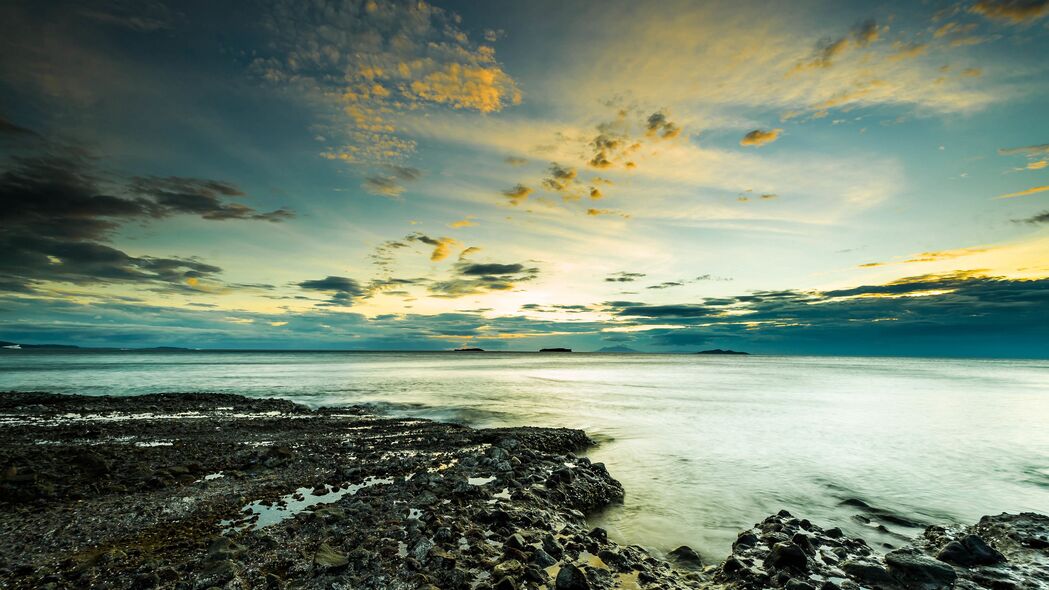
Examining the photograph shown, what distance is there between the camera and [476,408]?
30.2m

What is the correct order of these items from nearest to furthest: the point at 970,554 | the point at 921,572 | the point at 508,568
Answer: the point at 508,568
the point at 921,572
the point at 970,554

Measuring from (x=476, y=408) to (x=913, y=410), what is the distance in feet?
102

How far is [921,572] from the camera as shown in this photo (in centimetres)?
670

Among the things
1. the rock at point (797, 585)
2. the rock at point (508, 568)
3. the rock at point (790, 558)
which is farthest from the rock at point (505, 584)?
the rock at point (790, 558)

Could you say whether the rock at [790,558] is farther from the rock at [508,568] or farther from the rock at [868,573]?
the rock at [508,568]

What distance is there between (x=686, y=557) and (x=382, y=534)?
531 cm

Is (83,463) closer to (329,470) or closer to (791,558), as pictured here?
(329,470)

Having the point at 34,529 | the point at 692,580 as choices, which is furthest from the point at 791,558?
the point at 34,529

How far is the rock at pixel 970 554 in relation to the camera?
7184 mm

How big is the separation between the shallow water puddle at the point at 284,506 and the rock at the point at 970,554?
1075cm

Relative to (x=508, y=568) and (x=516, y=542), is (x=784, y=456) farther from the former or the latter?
(x=508, y=568)

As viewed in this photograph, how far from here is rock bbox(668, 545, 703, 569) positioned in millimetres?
7776

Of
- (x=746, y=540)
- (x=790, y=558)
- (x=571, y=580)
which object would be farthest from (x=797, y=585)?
(x=571, y=580)

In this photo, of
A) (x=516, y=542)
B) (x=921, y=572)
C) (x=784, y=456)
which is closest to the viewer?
(x=921, y=572)
